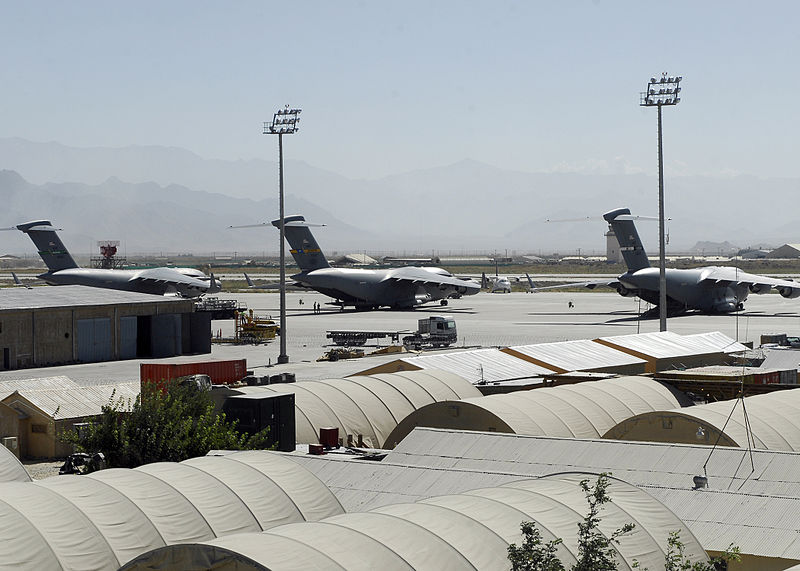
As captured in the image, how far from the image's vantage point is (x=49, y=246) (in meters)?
97.8

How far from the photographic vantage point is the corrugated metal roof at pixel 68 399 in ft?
116

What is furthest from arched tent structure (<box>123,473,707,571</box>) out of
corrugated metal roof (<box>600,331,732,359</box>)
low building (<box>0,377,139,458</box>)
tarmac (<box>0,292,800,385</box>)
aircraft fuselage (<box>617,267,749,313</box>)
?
aircraft fuselage (<box>617,267,749,313</box>)

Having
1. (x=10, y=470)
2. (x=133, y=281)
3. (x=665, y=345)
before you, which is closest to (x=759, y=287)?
(x=665, y=345)

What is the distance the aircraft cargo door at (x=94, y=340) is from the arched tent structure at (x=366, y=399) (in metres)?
30.4

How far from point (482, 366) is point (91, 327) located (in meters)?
29.5

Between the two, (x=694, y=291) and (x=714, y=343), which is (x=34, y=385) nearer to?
(x=714, y=343)

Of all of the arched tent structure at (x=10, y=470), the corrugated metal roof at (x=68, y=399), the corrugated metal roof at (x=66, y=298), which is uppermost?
the corrugated metal roof at (x=66, y=298)

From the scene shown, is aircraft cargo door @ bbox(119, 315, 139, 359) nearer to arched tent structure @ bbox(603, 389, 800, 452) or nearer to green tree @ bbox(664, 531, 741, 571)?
arched tent structure @ bbox(603, 389, 800, 452)

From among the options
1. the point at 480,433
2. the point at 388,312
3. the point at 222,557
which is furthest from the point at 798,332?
the point at 222,557

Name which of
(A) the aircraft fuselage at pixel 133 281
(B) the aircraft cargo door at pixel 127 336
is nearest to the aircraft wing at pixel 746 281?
(A) the aircraft fuselage at pixel 133 281

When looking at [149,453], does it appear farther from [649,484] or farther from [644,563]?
[644,563]

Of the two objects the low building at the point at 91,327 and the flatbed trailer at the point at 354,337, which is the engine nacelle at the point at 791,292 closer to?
the flatbed trailer at the point at 354,337

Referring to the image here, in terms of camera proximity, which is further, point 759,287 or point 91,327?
point 759,287

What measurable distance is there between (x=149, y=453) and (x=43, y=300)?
39.7 metres
